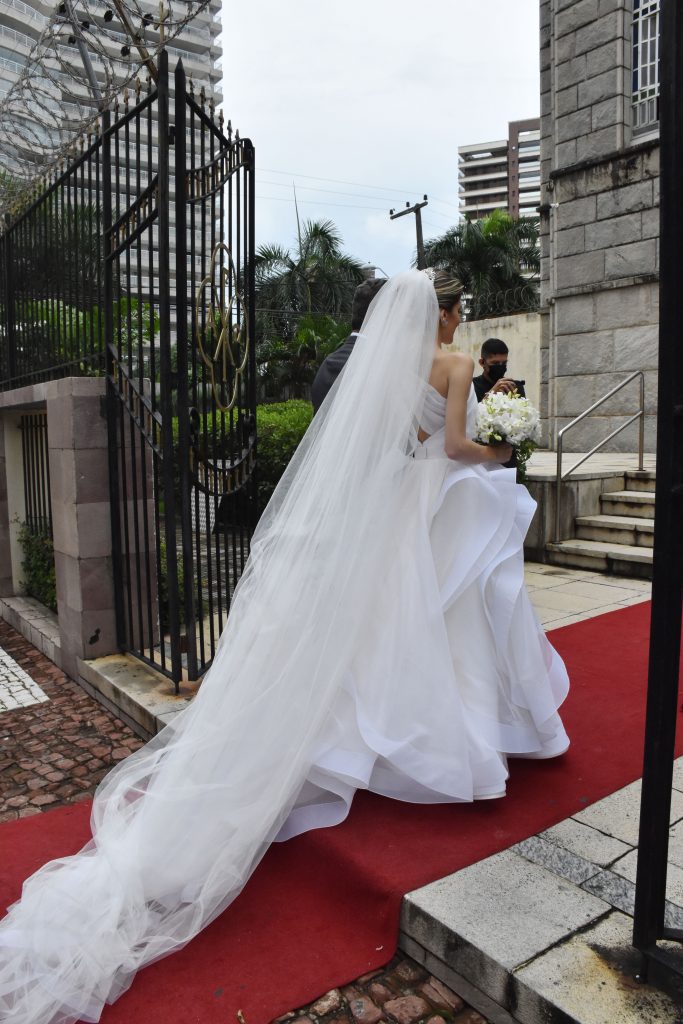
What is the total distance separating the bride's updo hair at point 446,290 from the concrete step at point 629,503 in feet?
16.2

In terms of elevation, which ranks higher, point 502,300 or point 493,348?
point 502,300

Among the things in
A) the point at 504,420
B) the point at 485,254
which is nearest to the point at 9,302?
the point at 504,420

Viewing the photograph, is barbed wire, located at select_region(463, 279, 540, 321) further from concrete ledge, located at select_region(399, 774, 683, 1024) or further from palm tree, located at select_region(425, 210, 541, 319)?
concrete ledge, located at select_region(399, 774, 683, 1024)

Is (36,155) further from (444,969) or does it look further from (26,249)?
(444,969)

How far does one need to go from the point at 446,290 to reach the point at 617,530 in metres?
4.84

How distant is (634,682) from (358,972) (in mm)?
2602

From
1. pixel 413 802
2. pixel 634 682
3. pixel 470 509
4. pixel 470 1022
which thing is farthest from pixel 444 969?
pixel 634 682

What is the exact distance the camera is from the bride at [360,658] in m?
2.56

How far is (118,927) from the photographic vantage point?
2279mm

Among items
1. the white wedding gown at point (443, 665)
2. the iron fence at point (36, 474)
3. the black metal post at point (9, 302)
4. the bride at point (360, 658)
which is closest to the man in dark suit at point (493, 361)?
the bride at point (360, 658)

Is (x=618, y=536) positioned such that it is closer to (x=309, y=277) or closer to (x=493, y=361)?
(x=493, y=361)

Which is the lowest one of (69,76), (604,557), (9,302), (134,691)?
(134,691)

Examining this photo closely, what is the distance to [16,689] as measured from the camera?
16.8 ft

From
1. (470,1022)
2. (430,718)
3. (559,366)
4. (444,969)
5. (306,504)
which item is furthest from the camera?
(559,366)
